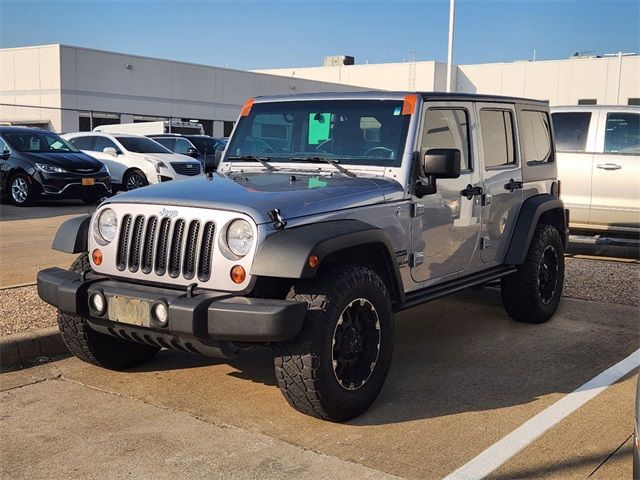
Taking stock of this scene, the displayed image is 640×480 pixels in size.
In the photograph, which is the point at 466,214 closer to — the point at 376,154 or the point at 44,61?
the point at 376,154

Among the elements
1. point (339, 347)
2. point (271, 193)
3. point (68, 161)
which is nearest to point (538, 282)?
point (339, 347)

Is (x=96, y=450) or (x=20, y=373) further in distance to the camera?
(x=20, y=373)

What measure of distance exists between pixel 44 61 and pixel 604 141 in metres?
28.1

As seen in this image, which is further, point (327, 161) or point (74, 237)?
point (327, 161)

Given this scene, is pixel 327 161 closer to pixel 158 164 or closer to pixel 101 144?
pixel 158 164

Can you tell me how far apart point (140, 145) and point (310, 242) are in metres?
16.1

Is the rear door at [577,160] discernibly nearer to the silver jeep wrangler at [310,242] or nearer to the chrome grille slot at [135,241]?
the silver jeep wrangler at [310,242]

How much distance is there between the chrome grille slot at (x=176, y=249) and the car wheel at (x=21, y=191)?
39.6 ft

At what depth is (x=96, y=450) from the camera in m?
4.00

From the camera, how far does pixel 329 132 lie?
5523 millimetres

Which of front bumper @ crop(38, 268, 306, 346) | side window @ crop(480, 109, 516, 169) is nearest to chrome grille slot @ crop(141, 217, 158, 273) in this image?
front bumper @ crop(38, 268, 306, 346)

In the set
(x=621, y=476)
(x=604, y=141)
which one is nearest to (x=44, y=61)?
(x=604, y=141)

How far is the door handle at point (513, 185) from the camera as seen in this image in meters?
6.33

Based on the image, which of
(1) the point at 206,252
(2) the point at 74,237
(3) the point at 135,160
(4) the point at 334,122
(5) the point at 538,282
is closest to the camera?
(1) the point at 206,252
